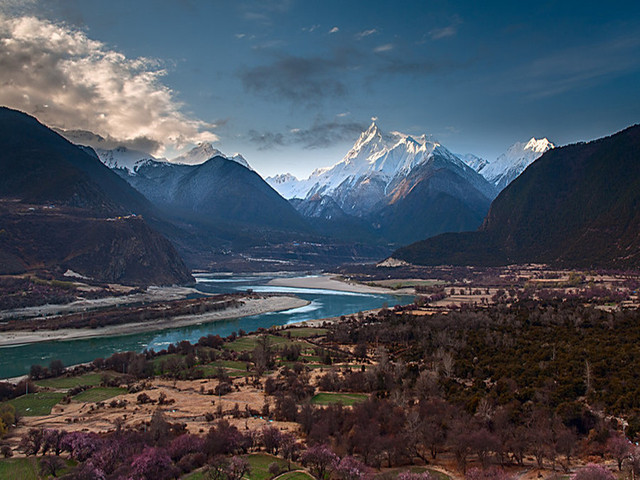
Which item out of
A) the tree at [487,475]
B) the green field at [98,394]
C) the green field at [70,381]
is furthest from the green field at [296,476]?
the green field at [70,381]

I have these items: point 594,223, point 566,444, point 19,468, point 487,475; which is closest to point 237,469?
point 487,475

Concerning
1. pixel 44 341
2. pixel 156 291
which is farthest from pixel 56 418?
pixel 156 291

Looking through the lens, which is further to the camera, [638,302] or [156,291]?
[156,291]

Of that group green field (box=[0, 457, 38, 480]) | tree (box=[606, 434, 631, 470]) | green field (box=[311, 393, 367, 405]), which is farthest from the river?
tree (box=[606, 434, 631, 470])

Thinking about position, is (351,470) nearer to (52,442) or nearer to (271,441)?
(271,441)

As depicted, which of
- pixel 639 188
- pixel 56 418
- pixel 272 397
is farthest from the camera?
pixel 639 188

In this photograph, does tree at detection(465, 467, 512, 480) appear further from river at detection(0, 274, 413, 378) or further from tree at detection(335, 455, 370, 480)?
river at detection(0, 274, 413, 378)

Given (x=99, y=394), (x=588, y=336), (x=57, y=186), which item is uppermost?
(x=57, y=186)

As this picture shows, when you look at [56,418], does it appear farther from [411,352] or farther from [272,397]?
[411,352]
